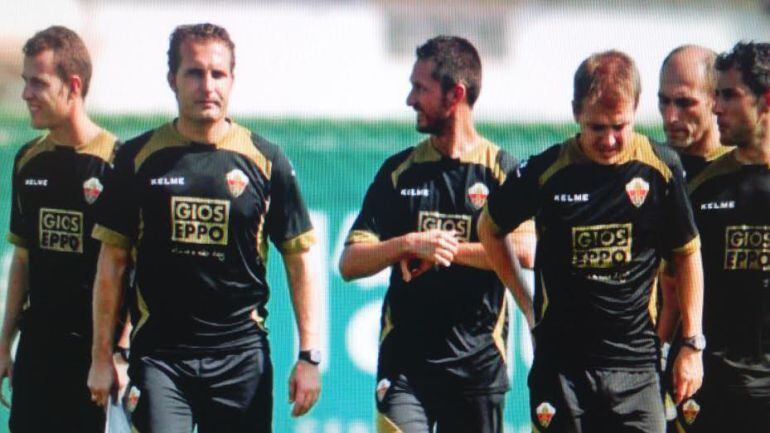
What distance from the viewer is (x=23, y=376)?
685cm

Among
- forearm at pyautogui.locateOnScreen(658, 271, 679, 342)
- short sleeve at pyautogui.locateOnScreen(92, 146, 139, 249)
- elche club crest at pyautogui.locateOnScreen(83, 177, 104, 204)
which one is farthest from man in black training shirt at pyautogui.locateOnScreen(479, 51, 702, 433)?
elche club crest at pyautogui.locateOnScreen(83, 177, 104, 204)

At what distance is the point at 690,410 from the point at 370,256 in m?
1.59

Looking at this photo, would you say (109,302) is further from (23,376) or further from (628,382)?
(628,382)

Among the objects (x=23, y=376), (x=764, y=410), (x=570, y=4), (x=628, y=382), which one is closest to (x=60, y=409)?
(x=23, y=376)

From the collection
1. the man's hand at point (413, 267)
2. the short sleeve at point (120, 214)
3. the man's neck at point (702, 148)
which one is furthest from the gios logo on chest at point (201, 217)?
the man's neck at point (702, 148)

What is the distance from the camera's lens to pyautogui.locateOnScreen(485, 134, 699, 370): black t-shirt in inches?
242

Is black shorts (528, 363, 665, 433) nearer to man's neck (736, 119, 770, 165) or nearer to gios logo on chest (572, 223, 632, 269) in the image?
gios logo on chest (572, 223, 632, 269)

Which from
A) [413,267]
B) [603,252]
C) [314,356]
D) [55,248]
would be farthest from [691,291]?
[55,248]

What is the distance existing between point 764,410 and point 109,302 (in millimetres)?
2886

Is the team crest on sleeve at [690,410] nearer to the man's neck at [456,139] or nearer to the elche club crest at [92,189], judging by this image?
the man's neck at [456,139]

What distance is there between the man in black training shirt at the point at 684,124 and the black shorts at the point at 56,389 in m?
2.61

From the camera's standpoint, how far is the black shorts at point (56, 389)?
22.4ft

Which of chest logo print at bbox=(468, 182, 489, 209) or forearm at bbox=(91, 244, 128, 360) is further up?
chest logo print at bbox=(468, 182, 489, 209)

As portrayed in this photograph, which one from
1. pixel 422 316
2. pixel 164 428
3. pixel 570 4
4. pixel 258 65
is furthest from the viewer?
pixel 570 4
